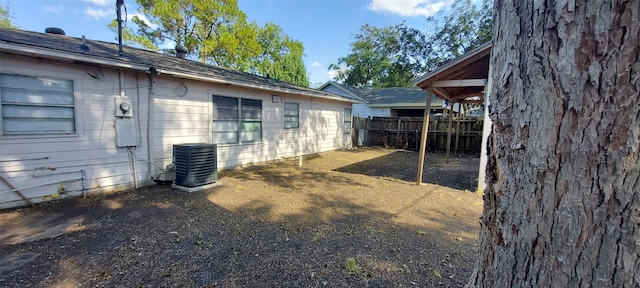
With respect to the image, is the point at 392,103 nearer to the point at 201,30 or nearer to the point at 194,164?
the point at 194,164

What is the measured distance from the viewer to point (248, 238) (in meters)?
3.39

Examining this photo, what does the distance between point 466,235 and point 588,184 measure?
3173 millimetres

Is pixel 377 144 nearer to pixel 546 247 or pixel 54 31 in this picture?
pixel 54 31

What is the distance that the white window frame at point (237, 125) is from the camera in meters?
7.06

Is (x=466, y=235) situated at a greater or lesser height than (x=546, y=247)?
lesser

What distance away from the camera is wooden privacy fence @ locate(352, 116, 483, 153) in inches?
470

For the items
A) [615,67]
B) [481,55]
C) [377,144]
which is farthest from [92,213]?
[377,144]

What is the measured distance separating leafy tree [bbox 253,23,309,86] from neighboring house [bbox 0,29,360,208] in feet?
58.6

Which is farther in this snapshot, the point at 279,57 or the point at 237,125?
the point at 279,57

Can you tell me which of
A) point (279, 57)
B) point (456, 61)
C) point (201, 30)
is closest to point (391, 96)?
point (456, 61)

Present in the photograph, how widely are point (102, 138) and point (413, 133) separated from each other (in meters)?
11.6

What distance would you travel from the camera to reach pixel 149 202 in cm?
472

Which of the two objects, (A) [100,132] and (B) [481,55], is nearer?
(A) [100,132]

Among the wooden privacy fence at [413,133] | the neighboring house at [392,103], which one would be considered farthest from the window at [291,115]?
the neighboring house at [392,103]
